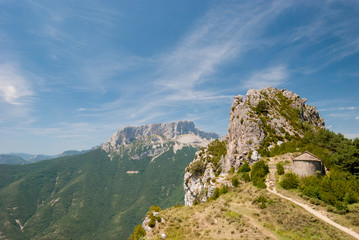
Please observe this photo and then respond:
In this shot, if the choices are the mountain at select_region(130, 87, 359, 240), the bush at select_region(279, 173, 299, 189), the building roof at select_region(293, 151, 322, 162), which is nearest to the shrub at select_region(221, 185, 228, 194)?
the mountain at select_region(130, 87, 359, 240)

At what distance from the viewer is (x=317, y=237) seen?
19.2 meters

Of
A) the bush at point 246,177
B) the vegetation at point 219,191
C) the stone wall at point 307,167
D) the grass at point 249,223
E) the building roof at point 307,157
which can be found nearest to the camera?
the grass at point 249,223

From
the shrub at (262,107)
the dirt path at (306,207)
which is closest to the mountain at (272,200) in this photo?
the dirt path at (306,207)

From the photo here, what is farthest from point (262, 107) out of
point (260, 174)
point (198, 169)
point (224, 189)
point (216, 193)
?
point (216, 193)

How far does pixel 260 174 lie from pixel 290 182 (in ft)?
20.6

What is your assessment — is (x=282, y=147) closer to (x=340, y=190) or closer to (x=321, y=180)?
Answer: (x=321, y=180)

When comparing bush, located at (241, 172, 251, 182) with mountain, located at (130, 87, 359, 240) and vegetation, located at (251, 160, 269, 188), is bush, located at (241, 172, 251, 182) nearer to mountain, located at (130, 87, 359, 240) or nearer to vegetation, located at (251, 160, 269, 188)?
mountain, located at (130, 87, 359, 240)

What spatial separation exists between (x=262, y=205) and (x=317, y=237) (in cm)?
769

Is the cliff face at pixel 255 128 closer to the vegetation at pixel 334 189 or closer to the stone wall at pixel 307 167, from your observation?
the stone wall at pixel 307 167

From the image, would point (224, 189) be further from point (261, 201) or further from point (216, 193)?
point (261, 201)

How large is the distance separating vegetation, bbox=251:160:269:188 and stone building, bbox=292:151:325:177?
20.3 feet

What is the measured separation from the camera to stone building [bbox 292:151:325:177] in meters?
31.4

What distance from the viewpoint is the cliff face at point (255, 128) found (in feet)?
163

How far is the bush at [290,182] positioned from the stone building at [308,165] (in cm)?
163
